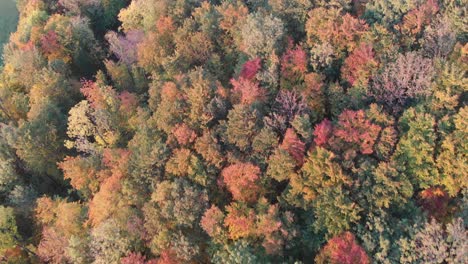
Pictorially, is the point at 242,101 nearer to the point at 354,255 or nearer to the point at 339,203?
the point at 339,203

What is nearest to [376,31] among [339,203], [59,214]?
[339,203]

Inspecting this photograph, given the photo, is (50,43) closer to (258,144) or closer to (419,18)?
(258,144)

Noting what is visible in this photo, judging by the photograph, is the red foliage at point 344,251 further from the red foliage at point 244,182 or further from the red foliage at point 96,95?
the red foliage at point 96,95

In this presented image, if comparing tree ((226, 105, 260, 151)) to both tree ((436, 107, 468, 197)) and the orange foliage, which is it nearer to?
tree ((436, 107, 468, 197))

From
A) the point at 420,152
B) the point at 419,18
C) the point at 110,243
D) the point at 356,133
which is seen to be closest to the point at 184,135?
the point at 110,243

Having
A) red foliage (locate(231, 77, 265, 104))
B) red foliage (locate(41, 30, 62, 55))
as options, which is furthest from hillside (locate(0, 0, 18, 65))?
red foliage (locate(231, 77, 265, 104))

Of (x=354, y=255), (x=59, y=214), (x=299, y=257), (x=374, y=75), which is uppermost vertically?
(x=374, y=75)
